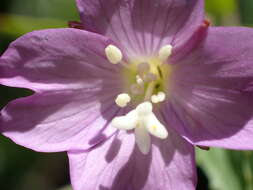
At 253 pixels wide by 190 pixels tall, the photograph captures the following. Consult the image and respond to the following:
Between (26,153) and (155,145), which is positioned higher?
(155,145)

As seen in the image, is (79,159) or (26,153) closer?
(79,159)

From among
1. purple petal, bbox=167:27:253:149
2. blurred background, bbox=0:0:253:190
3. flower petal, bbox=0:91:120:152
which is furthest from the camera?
blurred background, bbox=0:0:253:190

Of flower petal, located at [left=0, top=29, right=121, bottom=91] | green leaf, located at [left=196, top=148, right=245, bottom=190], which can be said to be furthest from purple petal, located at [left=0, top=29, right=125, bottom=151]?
green leaf, located at [left=196, top=148, right=245, bottom=190]

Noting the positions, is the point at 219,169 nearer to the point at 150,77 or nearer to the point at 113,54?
the point at 150,77

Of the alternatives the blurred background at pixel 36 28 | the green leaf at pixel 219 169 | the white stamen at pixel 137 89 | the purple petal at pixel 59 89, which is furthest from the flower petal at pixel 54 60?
the blurred background at pixel 36 28

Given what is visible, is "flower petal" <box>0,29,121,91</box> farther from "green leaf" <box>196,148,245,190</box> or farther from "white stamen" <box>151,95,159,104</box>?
"green leaf" <box>196,148,245,190</box>

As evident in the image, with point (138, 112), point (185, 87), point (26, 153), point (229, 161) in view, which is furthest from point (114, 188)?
point (26, 153)

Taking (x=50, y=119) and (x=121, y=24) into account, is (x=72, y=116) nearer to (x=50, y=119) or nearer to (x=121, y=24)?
(x=50, y=119)
